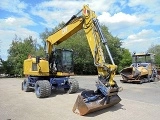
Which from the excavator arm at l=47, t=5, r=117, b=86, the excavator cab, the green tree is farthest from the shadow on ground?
the green tree

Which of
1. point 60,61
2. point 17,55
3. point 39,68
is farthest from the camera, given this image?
point 17,55

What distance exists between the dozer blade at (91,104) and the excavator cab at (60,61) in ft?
15.2

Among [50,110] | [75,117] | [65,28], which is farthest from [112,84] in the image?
[65,28]

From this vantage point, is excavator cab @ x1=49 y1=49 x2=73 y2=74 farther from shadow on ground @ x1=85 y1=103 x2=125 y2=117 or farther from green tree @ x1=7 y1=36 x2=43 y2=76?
green tree @ x1=7 y1=36 x2=43 y2=76

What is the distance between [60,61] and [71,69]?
749 millimetres

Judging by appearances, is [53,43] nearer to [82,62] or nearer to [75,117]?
[75,117]

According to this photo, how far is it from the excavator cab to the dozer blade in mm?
4635

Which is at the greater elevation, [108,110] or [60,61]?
[60,61]

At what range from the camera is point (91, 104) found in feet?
25.8

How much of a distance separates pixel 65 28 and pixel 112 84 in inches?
192

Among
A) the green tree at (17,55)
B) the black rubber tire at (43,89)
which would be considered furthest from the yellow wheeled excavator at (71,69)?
the green tree at (17,55)

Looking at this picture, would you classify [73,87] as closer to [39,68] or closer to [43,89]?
[43,89]

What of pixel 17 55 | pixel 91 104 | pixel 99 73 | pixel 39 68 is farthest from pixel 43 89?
pixel 17 55

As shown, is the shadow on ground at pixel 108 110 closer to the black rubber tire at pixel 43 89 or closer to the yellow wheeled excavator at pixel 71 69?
the yellow wheeled excavator at pixel 71 69
